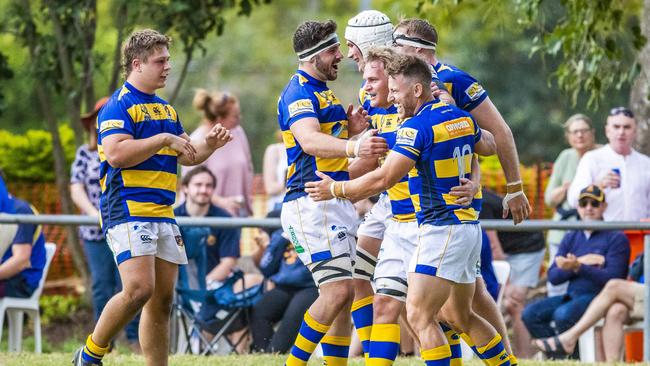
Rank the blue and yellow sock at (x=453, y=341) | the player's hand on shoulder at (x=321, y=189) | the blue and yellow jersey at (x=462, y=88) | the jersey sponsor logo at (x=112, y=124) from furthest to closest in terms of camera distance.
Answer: the blue and yellow sock at (x=453, y=341) → the blue and yellow jersey at (x=462, y=88) → the jersey sponsor logo at (x=112, y=124) → the player's hand on shoulder at (x=321, y=189)

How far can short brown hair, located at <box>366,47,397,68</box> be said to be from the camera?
7.05 meters

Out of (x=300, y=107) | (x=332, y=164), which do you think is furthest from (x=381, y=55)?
(x=332, y=164)

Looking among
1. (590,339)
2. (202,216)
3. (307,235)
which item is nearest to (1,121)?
(202,216)

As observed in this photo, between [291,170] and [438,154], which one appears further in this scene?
[291,170]

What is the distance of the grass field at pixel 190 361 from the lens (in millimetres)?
8992

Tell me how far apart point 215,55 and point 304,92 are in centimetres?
2907

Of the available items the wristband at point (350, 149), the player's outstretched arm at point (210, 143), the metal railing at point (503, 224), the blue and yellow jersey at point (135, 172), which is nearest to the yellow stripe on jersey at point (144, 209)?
the blue and yellow jersey at point (135, 172)

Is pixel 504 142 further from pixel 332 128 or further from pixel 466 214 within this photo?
pixel 332 128

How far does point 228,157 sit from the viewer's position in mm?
12977

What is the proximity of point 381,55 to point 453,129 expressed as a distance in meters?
0.58

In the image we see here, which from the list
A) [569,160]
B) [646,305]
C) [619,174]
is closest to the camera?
[646,305]

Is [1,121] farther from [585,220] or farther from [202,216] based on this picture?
[585,220]

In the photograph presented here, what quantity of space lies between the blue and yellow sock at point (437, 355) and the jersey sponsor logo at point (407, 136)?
111cm

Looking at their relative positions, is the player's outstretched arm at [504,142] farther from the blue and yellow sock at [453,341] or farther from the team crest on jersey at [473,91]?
the blue and yellow sock at [453,341]
